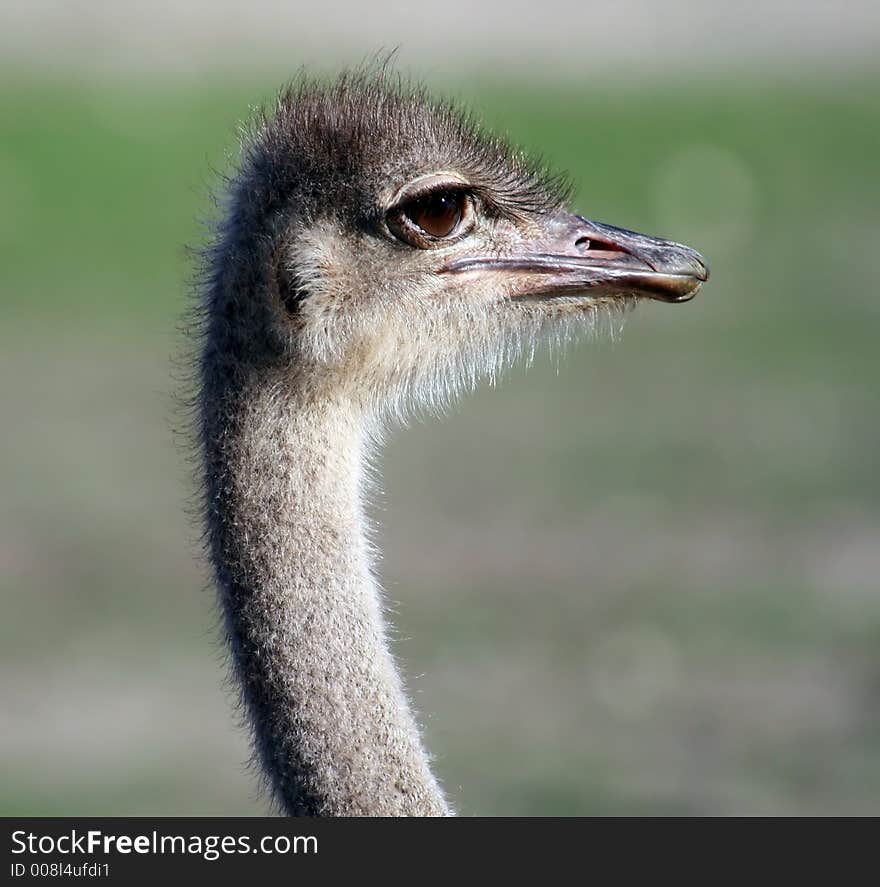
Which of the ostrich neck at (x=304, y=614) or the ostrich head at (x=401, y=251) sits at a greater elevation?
the ostrich head at (x=401, y=251)

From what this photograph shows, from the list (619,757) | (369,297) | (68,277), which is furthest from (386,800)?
(68,277)

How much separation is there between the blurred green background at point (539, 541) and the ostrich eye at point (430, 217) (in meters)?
0.62

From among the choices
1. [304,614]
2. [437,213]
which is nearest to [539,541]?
[437,213]

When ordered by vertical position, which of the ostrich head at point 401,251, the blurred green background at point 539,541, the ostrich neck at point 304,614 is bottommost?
the ostrich neck at point 304,614

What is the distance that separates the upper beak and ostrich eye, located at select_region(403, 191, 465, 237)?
0.25 ft

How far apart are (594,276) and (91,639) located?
6.80 m

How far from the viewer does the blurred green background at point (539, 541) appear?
29.8 feet

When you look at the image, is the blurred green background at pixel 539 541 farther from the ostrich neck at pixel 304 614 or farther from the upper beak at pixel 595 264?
the upper beak at pixel 595 264

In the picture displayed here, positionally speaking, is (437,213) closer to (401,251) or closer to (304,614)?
(401,251)

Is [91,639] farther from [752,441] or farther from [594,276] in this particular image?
[594,276]

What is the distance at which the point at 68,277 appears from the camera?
720 inches

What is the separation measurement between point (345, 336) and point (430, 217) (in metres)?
0.29

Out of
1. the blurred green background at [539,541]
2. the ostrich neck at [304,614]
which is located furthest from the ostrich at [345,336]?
the blurred green background at [539,541]

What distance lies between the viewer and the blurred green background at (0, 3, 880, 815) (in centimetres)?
907
